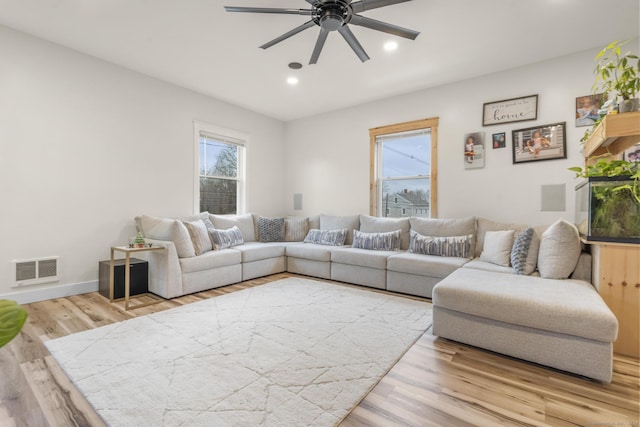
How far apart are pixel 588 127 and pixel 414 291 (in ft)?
8.58

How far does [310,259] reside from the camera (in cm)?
445

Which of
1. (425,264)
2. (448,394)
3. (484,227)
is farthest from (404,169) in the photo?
(448,394)

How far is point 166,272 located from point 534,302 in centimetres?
336

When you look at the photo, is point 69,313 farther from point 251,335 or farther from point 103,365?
point 251,335

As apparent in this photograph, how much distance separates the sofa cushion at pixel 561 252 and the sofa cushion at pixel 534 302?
0.34 ft

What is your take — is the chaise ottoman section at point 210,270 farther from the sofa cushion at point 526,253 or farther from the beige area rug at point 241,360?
the sofa cushion at point 526,253

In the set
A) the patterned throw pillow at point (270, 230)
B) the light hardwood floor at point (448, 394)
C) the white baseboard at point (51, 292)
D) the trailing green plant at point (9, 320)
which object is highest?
the trailing green plant at point (9, 320)

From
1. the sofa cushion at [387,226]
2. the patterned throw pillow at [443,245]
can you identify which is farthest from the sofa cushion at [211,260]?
the patterned throw pillow at [443,245]

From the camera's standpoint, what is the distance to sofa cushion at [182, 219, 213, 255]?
3779 millimetres

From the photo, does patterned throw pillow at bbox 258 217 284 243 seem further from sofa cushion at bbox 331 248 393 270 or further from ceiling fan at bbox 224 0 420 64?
ceiling fan at bbox 224 0 420 64

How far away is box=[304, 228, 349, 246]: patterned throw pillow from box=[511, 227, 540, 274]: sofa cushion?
2.31 meters

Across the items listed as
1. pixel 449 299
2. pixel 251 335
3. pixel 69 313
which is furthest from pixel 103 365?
pixel 449 299

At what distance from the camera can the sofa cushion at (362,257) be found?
379 centimetres

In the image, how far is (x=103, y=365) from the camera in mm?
2000
